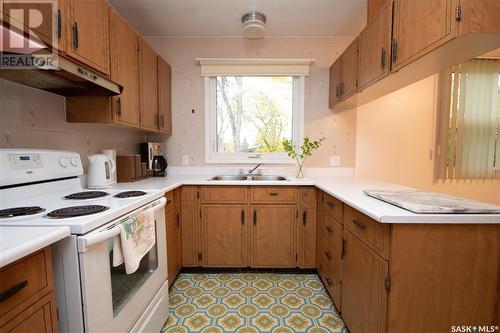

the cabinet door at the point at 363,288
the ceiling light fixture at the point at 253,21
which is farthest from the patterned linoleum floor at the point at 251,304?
the ceiling light fixture at the point at 253,21

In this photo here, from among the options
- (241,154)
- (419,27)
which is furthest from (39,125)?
(419,27)

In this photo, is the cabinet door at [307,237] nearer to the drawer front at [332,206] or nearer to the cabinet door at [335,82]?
the drawer front at [332,206]

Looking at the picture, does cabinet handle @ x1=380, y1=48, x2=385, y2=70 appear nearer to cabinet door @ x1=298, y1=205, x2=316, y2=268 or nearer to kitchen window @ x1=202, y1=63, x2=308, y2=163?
kitchen window @ x1=202, y1=63, x2=308, y2=163

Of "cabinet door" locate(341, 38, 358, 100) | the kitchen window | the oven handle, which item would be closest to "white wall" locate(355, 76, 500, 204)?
"cabinet door" locate(341, 38, 358, 100)

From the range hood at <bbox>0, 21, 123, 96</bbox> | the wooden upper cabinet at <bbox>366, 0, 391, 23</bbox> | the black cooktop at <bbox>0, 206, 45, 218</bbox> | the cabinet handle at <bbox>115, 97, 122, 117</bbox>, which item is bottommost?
the black cooktop at <bbox>0, 206, 45, 218</bbox>

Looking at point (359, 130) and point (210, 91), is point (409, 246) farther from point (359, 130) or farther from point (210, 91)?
point (210, 91)

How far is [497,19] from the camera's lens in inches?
37.1

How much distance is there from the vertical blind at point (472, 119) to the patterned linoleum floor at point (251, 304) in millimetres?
2204

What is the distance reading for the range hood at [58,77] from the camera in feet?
2.99

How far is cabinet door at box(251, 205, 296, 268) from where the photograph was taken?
210 cm

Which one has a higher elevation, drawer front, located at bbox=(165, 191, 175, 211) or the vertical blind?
the vertical blind

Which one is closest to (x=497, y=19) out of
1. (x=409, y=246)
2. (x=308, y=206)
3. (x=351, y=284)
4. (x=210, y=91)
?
(x=409, y=246)

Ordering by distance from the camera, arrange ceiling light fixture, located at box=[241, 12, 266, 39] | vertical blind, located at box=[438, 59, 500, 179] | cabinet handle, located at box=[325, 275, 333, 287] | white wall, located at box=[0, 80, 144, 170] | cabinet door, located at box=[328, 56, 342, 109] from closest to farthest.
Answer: white wall, located at box=[0, 80, 144, 170] < cabinet handle, located at box=[325, 275, 333, 287] < ceiling light fixture, located at box=[241, 12, 266, 39] < cabinet door, located at box=[328, 56, 342, 109] < vertical blind, located at box=[438, 59, 500, 179]
